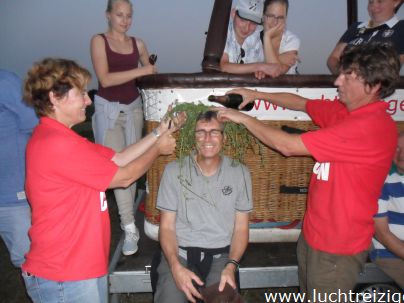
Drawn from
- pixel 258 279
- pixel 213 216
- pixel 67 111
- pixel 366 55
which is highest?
pixel 366 55

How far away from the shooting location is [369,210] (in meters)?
2.11

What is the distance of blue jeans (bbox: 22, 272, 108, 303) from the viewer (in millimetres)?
1804

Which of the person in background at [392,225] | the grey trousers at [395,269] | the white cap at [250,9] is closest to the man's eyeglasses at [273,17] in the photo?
the white cap at [250,9]

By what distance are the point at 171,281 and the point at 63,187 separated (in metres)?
1.04

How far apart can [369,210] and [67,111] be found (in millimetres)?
1906

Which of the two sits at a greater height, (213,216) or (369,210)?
(369,210)

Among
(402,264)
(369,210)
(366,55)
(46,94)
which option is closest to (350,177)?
(369,210)

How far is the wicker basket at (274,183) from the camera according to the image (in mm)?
2748

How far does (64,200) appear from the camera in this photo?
176 centimetres

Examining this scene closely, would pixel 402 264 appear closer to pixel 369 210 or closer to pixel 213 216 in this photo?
pixel 369 210

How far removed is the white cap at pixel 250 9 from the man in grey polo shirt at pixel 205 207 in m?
1.11

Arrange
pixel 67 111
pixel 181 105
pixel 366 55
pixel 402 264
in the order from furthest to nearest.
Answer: pixel 402 264 < pixel 181 105 < pixel 366 55 < pixel 67 111

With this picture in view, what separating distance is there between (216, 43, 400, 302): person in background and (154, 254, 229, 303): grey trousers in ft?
2.02

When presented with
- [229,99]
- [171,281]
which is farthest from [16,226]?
[229,99]
